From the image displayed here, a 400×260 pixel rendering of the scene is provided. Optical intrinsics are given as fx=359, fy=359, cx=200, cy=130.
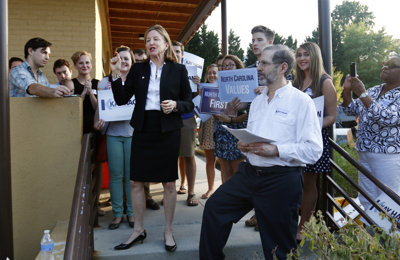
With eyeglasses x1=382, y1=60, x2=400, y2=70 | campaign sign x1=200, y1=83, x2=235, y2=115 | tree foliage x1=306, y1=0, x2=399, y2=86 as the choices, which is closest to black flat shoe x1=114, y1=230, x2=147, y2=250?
campaign sign x1=200, y1=83, x2=235, y2=115

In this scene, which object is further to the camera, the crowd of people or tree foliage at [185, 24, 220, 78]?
tree foliage at [185, 24, 220, 78]

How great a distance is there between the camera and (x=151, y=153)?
3.32m

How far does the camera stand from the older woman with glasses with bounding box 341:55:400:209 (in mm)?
3434

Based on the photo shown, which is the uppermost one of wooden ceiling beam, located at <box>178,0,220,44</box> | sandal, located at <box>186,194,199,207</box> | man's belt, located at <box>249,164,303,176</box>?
wooden ceiling beam, located at <box>178,0,220,44</box>

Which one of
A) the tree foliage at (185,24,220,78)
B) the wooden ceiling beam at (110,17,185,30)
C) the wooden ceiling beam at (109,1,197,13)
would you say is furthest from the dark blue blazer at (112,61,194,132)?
the tree foliage at (185,24,220,78)

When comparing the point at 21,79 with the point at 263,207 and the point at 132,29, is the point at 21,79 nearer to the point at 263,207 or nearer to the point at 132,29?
the point at 263,207

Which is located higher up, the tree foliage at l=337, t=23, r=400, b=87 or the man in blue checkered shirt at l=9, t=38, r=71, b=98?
the tree foliage at l=337, t=23, r=400, b=87

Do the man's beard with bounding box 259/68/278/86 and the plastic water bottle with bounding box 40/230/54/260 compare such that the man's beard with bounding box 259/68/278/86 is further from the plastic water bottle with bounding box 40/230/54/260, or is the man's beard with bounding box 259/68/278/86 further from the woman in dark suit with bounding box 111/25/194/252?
the plastic water bottle with bounding box 40/230/54/260

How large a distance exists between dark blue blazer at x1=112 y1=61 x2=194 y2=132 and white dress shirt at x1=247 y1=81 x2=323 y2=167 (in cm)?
96

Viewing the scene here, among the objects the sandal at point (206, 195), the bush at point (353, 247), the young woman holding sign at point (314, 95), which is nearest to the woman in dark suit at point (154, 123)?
the young woman holding sign at point (314, 95)

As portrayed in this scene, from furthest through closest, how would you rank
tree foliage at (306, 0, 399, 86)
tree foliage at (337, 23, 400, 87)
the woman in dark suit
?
tree foliage at (337, 23, 400, 87) → tree foliage at (306, 0, 399, 86) → the woman in dark suit

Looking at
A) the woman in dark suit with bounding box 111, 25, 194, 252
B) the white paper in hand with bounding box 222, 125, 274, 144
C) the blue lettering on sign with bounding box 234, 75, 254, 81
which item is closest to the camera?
the white paper in hand with bounding box 222, 125, 274, 144

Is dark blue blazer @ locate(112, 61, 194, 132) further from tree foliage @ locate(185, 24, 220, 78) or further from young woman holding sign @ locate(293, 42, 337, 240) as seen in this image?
tree foliage @ locate(185, 24, 220, 78)

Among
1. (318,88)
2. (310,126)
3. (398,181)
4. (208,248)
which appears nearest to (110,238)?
(208,248)
